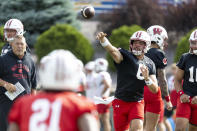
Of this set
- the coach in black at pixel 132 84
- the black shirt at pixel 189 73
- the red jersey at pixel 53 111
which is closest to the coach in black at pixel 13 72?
the coach in black at pixel 132 84

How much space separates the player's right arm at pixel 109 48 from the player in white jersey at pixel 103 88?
482cm

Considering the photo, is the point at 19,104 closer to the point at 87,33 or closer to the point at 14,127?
the point at 14,127

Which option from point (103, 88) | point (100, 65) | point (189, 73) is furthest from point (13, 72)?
point (100, 65)

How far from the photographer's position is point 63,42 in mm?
22672

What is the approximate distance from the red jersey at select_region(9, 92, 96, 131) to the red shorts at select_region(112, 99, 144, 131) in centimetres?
355

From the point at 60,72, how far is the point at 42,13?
21.3 metres

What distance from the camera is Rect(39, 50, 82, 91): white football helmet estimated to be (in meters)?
3.65

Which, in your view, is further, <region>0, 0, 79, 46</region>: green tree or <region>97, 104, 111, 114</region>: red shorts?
<region>0, 0, 79, 46</region>: green tree

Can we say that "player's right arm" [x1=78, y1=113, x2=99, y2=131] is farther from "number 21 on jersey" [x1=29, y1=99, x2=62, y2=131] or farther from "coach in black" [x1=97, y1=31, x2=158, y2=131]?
"coach in black" [x1=97, y1=31, x2=158, y2=131]

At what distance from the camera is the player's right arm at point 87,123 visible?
11.7 ft

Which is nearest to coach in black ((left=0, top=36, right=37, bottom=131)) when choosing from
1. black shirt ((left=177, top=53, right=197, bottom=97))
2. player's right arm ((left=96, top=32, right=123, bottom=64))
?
player's right arm ((left=96, top=32, right=123, bottom=64))

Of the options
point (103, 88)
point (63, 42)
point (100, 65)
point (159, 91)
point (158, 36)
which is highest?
point (158, 36)

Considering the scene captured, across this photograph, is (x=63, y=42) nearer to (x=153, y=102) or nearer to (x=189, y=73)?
(x=153, y=102)

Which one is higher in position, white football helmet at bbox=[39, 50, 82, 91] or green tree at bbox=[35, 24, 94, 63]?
white football helmet at bbox=[39, 50, 82, 91]
